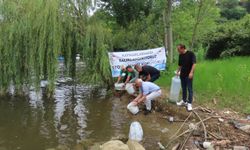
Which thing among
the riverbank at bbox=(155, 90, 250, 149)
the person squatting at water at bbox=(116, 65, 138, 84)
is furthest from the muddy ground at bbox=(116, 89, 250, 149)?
the person squatting at water at bbox=(116, 65, 138, 84)

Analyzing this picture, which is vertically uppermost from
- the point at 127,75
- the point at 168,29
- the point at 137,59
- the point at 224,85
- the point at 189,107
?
the point at 168,29

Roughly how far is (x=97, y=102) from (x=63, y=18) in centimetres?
338

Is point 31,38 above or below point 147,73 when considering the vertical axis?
above

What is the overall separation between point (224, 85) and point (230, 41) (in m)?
7.61

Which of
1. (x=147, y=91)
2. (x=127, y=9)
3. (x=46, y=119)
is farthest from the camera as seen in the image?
(x=127, y=9)

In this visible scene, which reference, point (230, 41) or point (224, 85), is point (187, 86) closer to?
point (224, 85)

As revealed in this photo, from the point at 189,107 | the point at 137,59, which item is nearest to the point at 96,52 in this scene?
the point at 137,59

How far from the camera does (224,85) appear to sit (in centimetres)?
1179

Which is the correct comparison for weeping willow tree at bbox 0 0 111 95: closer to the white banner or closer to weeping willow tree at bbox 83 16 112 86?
weeping willow tree at bbox 83 16 112 86

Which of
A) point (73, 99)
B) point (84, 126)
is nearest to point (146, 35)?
point (73, 99)

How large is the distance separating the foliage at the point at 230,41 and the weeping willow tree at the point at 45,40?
26.3 ft

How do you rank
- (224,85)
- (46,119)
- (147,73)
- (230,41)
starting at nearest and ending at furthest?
1. (46,119)
2. (224,85)
3. (147,73)
4. (230,41)

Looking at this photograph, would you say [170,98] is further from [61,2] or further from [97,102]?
[61,2]

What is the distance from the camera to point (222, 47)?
19594 millimetres
